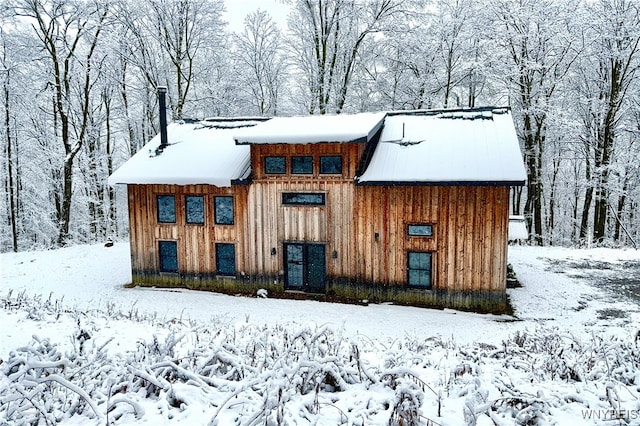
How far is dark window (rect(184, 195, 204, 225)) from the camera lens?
51.8 feet

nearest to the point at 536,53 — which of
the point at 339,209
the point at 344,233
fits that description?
the point at 339,209

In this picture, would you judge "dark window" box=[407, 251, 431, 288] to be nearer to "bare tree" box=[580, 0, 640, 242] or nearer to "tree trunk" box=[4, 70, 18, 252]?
"bare tree" box=[580, 0, 640, 242]

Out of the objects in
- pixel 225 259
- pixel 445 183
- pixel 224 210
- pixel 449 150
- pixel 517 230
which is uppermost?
pixel 449 150

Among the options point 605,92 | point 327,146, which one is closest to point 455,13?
point 605,92

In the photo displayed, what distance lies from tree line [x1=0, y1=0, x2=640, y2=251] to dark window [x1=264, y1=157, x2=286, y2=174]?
11.7 meters

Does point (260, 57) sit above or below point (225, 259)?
above

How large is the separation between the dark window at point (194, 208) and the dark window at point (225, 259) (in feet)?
3.74

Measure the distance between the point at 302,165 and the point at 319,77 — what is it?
13.0m

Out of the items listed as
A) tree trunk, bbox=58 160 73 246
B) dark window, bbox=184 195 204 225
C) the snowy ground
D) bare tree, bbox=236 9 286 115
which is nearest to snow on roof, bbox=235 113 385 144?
dark window, bbox=184 195 204 225

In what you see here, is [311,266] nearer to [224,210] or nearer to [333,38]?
[224,210]

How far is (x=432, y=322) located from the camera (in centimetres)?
1252

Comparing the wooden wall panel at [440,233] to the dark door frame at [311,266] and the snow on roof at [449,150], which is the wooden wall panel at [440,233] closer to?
the snow on roof at [449,150]

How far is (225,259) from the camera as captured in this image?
15.9 metres

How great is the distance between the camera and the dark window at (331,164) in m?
14.4
